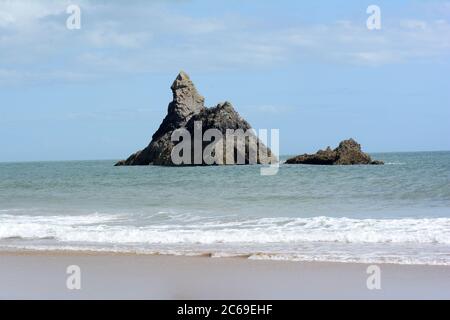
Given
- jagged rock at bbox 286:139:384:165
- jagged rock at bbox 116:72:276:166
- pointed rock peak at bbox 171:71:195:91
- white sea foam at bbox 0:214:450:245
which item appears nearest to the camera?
white sea foam at bbox 0:214:450:245

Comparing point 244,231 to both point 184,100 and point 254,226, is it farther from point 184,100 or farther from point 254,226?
point 184,100

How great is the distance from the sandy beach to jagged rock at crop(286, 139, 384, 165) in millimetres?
63628

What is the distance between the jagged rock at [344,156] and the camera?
72.9 m

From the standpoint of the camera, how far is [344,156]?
73.4m

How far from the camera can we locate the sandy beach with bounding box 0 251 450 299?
807cm

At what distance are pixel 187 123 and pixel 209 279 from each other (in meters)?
89.7

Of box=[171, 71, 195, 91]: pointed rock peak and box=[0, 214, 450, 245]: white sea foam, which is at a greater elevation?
box=[171, 71, 195, 91]: pointed rock peak

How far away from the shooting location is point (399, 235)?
13.1 m

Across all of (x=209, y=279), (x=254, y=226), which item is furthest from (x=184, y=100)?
(x=209, y=279)

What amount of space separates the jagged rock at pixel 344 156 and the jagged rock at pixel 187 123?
10.3 meters

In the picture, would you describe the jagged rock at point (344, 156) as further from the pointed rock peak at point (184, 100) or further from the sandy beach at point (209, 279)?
the sandy beach at point (209, 279)

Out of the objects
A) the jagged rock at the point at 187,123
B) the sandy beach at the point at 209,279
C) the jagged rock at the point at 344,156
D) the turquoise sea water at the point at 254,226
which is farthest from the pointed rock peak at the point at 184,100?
the sandy beach at the point at 209,279

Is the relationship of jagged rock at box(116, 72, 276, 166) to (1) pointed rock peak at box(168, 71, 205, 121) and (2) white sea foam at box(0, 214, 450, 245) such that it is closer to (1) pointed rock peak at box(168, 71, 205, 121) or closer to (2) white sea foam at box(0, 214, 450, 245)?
(1) pointed rock peak at box(168, 71, 205, 121)

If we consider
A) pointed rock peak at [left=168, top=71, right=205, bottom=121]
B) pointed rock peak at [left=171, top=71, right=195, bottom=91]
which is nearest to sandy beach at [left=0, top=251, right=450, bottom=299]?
pointed rock peak at [left=168, top=71, right=205, bottom=121]
